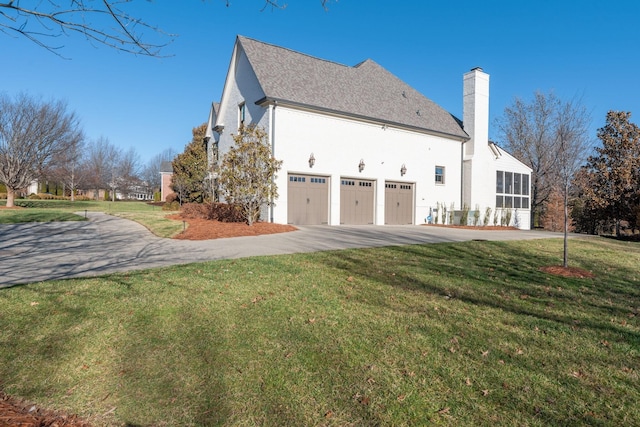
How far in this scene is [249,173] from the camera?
1384cm

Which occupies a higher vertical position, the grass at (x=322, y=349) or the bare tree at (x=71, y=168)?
the bare tree at (x=71, y=168)

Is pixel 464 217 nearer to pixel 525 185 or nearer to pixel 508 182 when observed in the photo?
pixel 508 182

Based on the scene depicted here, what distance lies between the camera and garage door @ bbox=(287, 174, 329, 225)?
53.1 feet

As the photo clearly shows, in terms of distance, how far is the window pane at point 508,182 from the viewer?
23.4 metres

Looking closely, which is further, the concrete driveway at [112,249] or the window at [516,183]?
the window at [516,183]

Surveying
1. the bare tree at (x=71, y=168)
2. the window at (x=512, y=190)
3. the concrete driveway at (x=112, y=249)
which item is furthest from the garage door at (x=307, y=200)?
the bare tree at (x=71, y=168)

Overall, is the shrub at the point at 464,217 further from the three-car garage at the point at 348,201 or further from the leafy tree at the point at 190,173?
the leafy tree at the point at 190,173

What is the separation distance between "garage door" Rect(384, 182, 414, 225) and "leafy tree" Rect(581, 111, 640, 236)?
10.3 metres

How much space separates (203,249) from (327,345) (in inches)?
244

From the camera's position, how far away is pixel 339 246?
9.58m

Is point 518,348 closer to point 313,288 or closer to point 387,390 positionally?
point 387,390

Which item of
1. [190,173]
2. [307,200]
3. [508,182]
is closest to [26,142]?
[190,173]

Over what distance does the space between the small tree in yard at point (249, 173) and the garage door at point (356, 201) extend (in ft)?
14.4

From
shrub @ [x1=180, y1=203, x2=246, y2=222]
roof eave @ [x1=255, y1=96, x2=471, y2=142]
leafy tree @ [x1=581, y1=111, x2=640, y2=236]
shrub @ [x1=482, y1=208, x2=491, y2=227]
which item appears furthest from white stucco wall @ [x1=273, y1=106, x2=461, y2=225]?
leafy tree @ [x1=581, y1=111, x2=640, y2=236]
